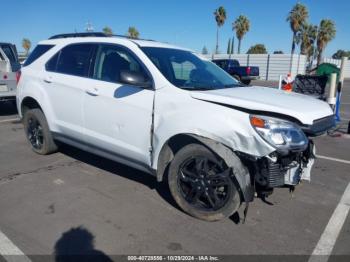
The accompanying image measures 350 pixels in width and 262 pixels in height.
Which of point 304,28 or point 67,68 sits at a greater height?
point 304,28

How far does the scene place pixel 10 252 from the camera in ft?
9.29

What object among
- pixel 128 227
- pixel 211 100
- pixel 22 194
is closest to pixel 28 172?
pixel 22 194

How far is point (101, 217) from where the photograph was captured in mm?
3465

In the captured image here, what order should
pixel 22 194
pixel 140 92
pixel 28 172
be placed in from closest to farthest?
pixel 140 92
pixel 22 194
pixel 28 172

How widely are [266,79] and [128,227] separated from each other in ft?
119

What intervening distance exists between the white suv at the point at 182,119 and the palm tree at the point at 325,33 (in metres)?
55.6

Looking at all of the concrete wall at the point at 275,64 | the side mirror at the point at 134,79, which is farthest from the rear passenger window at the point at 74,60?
the concrete wall at the point at 275,64

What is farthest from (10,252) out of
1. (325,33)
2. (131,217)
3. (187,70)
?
(325,33)

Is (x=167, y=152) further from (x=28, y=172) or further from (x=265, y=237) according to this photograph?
(x=28, y=172)

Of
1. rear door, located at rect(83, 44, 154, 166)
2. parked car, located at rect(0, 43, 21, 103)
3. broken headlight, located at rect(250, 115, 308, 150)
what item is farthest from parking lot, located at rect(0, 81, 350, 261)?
parked car, located at rect(0, 43, 21, 103)

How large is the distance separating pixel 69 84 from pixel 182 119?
80.5 inches

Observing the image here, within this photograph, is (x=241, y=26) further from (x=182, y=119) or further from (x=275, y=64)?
(x=182, y=119)

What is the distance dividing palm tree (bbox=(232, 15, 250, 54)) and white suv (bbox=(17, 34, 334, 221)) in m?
54.5

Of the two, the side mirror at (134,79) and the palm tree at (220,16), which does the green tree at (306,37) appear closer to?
the palm tree at (220,16)
